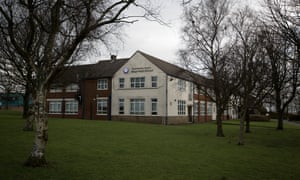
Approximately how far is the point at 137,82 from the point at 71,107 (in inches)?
492

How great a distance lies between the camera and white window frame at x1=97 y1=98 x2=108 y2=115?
125 ft

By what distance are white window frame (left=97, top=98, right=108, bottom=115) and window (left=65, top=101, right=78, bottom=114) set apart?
4496 millimetres

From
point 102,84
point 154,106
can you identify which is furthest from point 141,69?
point 102,84

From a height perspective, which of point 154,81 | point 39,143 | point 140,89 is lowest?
point 39,143

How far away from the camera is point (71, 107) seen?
41.6 m

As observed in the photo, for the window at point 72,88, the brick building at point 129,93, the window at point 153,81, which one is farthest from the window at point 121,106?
the window at point 72,88

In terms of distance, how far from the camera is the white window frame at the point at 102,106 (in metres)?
38.1

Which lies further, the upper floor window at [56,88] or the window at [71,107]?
the window at [71,107]

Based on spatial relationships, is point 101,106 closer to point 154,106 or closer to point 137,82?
point 137,82

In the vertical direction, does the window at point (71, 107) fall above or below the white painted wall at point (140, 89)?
below

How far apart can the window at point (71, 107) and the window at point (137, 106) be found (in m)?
10.2

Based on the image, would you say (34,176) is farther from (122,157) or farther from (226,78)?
(226,78)

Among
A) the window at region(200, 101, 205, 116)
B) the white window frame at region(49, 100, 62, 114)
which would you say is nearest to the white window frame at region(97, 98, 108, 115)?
the white window frame at region(49, 100, 62, 114)

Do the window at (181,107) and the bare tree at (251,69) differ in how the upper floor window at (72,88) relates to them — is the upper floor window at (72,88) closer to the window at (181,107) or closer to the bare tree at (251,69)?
the window at (181,107)
